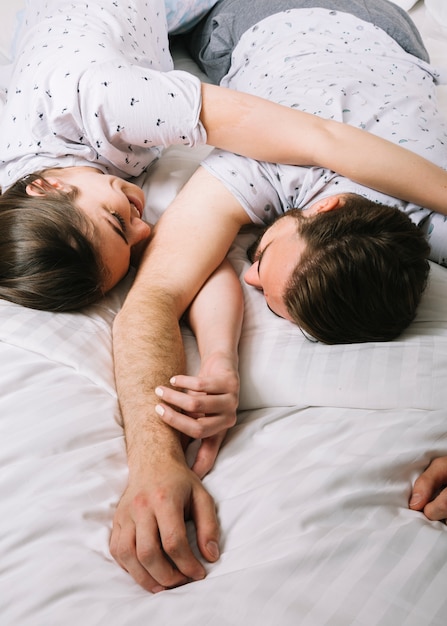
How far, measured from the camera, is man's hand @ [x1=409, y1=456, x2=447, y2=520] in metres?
0.73

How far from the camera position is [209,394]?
886 mm

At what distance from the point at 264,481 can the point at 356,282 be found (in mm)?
367

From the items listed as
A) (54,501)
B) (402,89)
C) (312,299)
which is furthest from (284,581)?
(402,89)

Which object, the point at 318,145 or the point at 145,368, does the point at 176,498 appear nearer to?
the point at 145,368

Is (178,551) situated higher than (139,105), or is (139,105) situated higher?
(139,105)

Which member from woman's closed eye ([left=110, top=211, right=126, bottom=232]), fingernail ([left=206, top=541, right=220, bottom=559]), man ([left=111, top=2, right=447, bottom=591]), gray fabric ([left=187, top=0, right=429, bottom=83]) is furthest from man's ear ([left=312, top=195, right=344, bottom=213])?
gray fabric ([left=187, top=0, right=429, bottom=83])

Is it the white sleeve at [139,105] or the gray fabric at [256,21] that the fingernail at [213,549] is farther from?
the gray fabric at [256,21]

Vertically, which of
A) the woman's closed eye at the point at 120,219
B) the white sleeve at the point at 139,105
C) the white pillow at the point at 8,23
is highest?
the white sleeve at the point at 139,105

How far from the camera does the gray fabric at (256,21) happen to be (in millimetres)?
1711

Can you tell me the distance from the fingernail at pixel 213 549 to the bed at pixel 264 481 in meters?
0.01

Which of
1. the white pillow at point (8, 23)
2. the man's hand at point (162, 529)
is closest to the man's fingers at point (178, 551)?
Result: the man's hand at point (162, 529)

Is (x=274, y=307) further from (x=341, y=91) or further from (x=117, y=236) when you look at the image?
(x=341, y=91)

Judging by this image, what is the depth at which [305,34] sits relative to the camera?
1.62m

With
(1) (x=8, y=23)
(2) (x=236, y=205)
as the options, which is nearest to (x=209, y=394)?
(2) (x=236, y=205)
